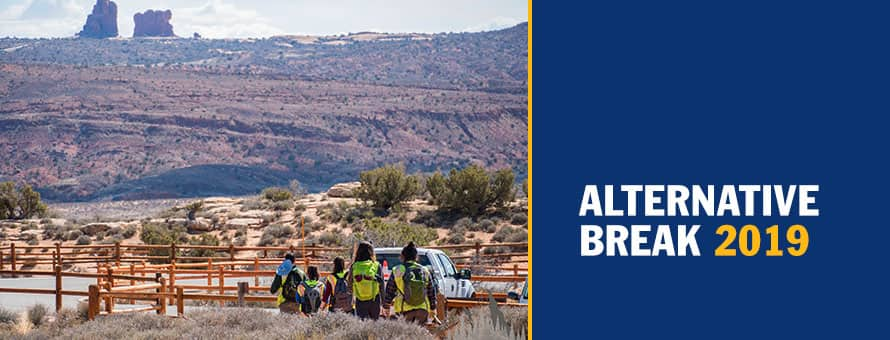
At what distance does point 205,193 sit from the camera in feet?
319

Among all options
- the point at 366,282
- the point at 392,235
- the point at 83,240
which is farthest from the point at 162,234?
the point at 366,282

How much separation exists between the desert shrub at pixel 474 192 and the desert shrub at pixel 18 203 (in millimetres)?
18808

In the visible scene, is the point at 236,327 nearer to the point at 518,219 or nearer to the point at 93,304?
the point at 93,304

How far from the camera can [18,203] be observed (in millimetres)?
53219

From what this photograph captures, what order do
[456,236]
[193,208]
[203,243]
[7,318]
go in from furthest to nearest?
1. [193,208]
2. [456,236]
3. [203,243]
4. [7,318]

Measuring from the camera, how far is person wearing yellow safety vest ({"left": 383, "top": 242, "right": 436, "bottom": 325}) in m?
11.1

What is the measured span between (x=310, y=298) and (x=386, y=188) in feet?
115

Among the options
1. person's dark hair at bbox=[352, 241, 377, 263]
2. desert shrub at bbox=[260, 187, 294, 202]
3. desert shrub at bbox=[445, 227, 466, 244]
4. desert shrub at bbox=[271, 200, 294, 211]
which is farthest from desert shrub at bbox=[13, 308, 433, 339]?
desert shrub at bbox=[260, 187, 294, 202]

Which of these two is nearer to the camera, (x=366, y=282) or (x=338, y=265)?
(x=366, y=282)

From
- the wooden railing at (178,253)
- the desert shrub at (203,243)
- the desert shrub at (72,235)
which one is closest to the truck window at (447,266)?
the wooden railing at (178,253)

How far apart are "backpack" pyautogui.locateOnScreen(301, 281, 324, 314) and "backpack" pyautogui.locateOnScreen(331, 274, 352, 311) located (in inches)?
18.2

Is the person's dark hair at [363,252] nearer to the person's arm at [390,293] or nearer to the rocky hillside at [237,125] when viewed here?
the person's arm at [390,293]
